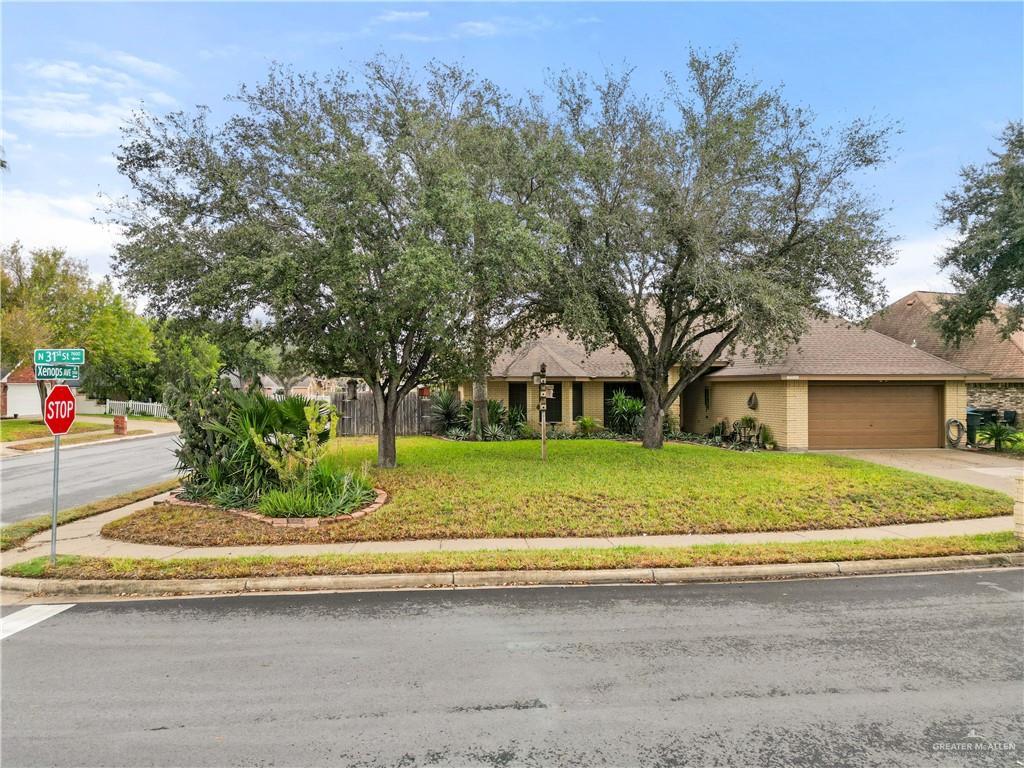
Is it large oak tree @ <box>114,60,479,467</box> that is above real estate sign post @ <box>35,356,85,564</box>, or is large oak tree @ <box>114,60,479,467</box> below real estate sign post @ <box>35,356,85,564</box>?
above

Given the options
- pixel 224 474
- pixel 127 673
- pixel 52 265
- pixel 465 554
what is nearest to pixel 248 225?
pixel 224 474

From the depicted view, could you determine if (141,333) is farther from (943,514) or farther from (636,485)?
(943,514)

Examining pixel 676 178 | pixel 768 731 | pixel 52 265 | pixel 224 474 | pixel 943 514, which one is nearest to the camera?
pixel 768 731

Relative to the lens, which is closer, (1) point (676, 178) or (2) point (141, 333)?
(1) point (676, 178)

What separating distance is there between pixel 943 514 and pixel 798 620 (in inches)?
252

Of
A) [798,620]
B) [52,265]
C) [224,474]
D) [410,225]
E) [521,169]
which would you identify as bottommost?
[798,620]

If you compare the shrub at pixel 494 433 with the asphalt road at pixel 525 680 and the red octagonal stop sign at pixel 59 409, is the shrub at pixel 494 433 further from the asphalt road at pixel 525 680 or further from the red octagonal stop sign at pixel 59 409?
the asphalt road at pixel 525 680

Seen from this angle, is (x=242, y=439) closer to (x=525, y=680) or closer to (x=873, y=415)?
(x=525, y=680)

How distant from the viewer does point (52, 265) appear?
109 ft

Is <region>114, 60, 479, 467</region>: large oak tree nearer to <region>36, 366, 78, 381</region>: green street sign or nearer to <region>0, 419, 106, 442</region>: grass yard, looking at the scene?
<region>36, 366, 78, 381</region>: green street sign

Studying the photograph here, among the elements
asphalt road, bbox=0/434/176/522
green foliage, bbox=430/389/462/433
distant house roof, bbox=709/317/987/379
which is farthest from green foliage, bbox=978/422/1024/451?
asphalt road, bbox=0/434/176/522

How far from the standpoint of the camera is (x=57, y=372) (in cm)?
772

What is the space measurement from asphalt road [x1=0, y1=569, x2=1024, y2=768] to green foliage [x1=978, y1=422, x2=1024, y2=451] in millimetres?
15930

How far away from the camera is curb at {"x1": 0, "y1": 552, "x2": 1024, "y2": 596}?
6843 millimetres
